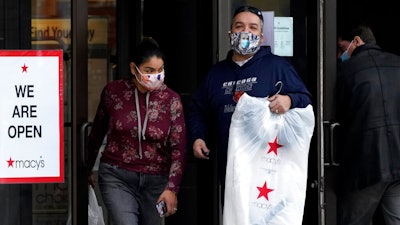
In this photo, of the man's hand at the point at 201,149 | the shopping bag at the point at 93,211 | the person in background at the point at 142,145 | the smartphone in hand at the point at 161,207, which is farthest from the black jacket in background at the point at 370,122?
the shopping bag at the point at 93,211

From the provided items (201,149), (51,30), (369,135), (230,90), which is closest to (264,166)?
(201,149)

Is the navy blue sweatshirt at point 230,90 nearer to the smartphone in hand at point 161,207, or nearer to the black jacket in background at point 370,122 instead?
the smartphone in hand at point 161,207

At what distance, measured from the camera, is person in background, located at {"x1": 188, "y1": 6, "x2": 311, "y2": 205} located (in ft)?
16.2

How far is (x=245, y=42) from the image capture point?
4.94 metres

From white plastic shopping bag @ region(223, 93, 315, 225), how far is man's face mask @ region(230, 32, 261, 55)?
31 cm

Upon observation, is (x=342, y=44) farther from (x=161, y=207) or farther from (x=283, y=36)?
(x=161, y=207)

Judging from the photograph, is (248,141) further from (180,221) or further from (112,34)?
(112,34)

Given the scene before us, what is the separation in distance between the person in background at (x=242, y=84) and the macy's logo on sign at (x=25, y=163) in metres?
0.94

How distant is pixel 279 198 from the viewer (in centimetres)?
479

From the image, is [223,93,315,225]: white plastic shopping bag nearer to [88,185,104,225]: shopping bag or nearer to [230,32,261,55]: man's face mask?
[230,32,261,55]: man's face mask

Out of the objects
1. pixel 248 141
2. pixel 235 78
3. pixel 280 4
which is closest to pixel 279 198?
pixel 248 141

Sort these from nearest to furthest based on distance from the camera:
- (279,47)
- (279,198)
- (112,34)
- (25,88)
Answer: (279,198)
(25,88)
(279,47)
(112,34)

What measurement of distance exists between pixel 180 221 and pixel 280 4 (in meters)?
2.00

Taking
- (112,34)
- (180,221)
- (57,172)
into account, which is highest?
(112,34)
